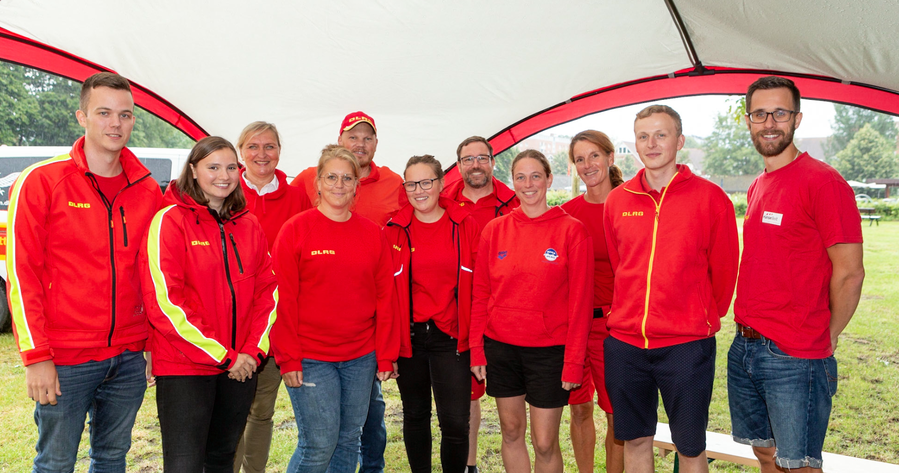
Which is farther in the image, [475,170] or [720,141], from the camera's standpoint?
[720,141]

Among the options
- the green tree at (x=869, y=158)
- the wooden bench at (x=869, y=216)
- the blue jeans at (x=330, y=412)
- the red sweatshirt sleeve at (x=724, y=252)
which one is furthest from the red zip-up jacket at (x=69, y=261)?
the green tree at (x=869, y=158)

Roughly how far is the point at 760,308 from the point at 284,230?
2.10m

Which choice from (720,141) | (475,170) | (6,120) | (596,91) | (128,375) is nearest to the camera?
(128,375)

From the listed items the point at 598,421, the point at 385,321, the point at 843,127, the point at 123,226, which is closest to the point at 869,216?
the point at 598,421

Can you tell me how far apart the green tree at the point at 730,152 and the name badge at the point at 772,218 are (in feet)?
172

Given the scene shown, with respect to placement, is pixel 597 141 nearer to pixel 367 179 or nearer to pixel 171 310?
pixel 367 179

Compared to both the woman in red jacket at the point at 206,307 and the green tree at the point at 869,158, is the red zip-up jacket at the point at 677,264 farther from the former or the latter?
the green tree at the point at 869,158

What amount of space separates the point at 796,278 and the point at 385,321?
178 cm

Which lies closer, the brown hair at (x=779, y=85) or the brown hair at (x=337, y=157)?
the brown hair at (x=779, y=85)

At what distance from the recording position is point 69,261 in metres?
2.05

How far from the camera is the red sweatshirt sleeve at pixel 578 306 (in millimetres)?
2529

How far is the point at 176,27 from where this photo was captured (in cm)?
344

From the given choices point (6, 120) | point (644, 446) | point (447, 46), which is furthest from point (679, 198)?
point (6, 120)

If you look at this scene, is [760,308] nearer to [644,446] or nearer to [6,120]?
[644,446]
